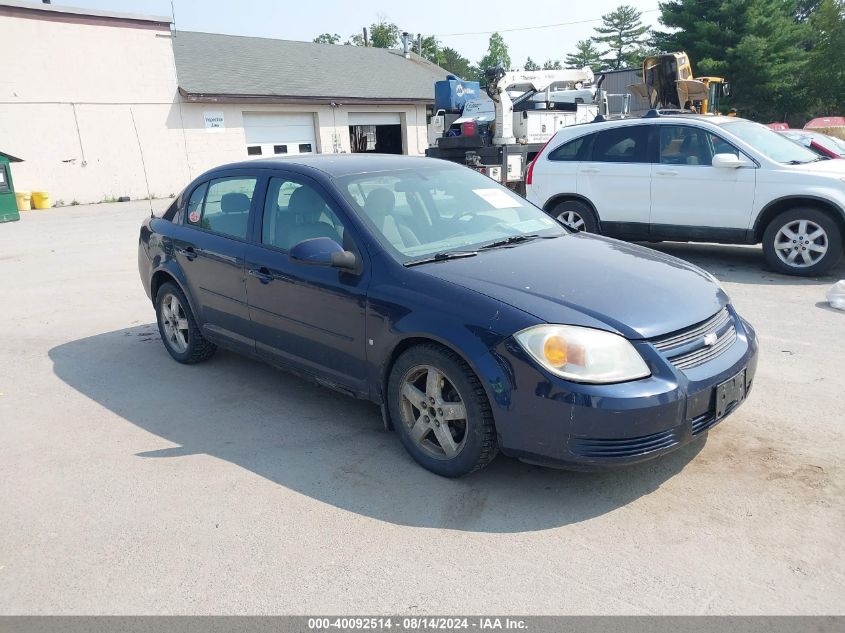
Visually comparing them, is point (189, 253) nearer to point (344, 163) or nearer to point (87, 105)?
point (344, 163)

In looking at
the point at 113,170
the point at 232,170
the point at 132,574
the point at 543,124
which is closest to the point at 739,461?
the point at 132,574

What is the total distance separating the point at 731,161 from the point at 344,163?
16.8 ft

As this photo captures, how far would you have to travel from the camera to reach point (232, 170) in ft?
16.8

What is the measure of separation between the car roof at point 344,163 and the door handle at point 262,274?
2.29 feet

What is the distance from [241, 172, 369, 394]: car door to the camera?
13.2 feet

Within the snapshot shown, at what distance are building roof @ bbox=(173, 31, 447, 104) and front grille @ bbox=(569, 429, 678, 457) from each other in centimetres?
2334

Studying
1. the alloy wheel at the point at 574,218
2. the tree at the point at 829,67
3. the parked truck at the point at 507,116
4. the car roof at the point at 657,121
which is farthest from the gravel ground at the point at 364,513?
the tree at the point at 829,67

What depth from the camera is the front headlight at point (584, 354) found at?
3.16m

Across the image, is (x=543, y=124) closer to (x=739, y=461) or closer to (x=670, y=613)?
(x=739, y=461)

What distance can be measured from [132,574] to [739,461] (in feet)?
9.97

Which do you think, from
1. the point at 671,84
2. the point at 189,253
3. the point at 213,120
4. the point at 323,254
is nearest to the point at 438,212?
the point at 323,254

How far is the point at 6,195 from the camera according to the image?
17.5 metres

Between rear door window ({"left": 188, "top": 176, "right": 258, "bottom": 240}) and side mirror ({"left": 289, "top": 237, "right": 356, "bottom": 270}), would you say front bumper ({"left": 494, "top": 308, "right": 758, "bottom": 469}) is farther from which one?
rear door window ({"left": 188, "top": 176, "right": 258, "bottom": 240})

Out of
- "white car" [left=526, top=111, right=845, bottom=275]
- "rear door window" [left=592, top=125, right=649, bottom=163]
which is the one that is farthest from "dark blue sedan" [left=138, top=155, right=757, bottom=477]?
"rear door window" [left=592, top=125, right=649, bottom=163]
